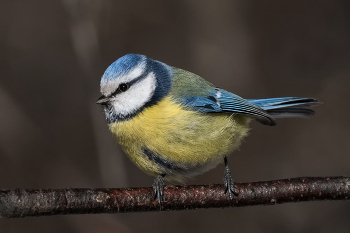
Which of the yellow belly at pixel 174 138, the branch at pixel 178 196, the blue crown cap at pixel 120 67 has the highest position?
the blue crown cap at pixel 120 67

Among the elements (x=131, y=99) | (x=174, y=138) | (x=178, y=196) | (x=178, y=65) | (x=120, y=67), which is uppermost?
(x=178, y=65)

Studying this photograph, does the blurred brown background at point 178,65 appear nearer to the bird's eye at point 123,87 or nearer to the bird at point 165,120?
the bird at point 165,120

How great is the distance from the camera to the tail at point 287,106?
263 cm

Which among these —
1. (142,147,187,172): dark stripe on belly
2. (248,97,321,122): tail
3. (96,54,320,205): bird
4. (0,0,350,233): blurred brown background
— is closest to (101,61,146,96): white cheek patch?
(96,54,320,205): bird

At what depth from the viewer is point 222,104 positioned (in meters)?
2.28

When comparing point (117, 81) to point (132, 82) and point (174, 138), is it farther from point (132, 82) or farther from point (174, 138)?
point (174, 138)

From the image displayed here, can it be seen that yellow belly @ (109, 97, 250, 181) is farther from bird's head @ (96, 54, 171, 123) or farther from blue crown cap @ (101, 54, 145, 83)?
blue crown cap @ (101, 54, 145, 83)

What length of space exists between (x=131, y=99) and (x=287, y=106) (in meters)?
0.98

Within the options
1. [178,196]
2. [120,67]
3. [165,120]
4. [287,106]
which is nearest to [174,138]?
[165,120]

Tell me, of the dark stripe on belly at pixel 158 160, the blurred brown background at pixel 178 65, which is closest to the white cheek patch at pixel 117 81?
the dark stripe on belly at pixel 158 160

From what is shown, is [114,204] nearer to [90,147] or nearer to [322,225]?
[90,147]

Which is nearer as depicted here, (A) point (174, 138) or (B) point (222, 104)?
(A) point (174, 138)

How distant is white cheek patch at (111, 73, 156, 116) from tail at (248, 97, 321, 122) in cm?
77

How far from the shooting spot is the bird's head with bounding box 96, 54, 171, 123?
2.07 m
